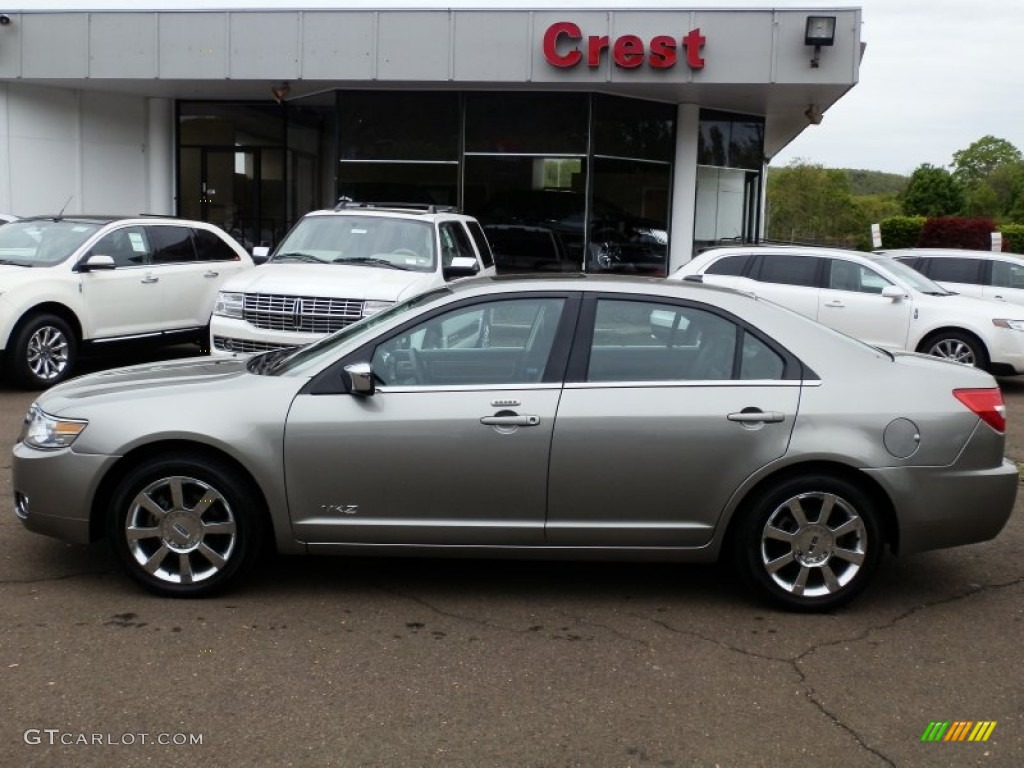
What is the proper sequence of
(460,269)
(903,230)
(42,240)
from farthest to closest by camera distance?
1. (903,230)
2. (42,240)
3. (460,269)

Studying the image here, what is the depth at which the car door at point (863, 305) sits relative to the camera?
12.5 metres

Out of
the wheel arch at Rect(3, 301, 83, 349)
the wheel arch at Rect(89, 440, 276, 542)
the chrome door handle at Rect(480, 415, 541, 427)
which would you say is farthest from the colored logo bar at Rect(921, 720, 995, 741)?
the wheel arch at Rect(3, 301, 83, 349)

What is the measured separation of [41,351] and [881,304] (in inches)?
361

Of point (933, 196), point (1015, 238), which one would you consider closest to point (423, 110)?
point (1015, 238)

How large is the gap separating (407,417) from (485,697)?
1.36 metres

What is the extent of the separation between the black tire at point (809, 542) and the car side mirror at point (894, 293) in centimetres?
805

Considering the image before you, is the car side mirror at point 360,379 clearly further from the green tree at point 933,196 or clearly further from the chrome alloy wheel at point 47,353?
the green tree at point 933,196

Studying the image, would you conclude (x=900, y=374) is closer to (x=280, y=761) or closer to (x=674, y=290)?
(x=674, y=290)

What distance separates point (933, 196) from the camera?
7250 cm

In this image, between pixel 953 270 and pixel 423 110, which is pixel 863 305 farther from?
pixel 423 110

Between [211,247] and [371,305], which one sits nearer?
[371,305]

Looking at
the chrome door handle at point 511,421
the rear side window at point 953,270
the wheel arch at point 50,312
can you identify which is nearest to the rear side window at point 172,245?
the wheel arch at point 50,312

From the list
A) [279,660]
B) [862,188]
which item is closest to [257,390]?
[279,660]

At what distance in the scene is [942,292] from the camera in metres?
12.9
